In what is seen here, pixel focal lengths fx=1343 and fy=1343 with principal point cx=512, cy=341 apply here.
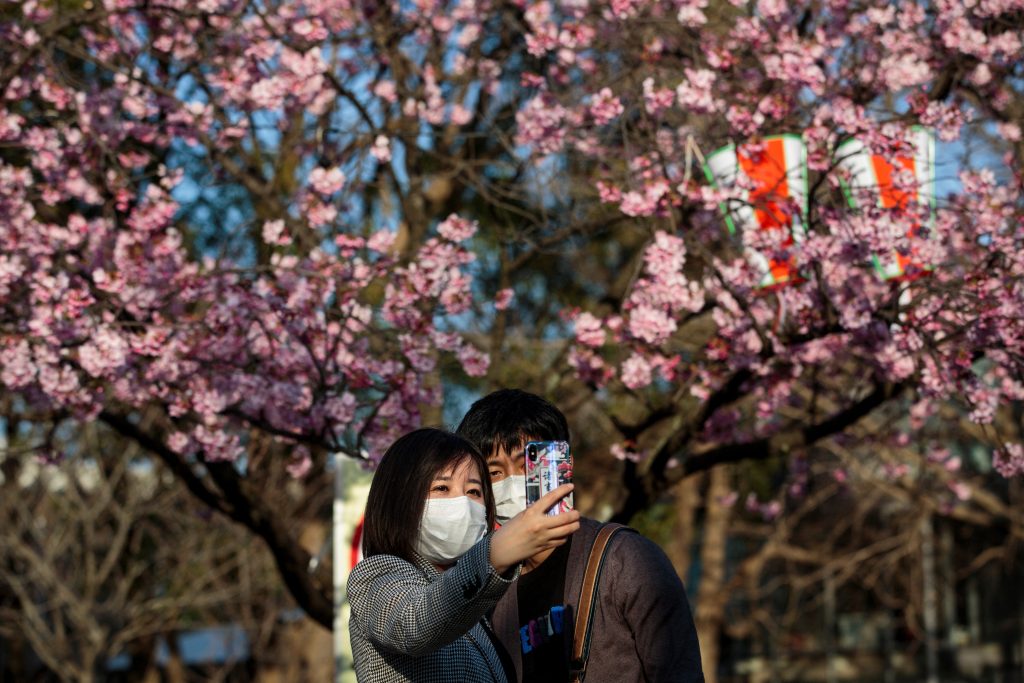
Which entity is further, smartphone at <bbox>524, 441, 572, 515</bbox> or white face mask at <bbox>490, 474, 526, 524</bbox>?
white face mask at <bbox>490, 474, 526, 524</bbox>

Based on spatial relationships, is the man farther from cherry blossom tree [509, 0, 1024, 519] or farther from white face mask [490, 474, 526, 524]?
cherry blossom tree [509, 0, 1024, 519]

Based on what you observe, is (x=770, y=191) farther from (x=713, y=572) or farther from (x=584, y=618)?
(x=713, y=572)

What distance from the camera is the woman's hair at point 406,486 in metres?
2.45

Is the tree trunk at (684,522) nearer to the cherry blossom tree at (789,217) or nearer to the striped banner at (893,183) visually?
the cherry blossom tree at (789,217)

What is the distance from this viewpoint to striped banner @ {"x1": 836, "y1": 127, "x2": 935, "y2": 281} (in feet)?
17.5

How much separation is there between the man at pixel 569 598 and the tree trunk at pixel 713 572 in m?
9.91

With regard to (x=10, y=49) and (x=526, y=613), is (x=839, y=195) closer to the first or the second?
(x=526, y=613)

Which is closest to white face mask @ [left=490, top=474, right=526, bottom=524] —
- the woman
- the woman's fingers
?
the woman

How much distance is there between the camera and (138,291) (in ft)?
18.7

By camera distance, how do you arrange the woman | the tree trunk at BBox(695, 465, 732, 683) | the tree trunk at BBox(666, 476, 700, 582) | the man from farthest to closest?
the tree trunk at BBox(666, 476, 700, 582) < the tree trunk at BBox(695, 465, 732, 683) < the man < the woman

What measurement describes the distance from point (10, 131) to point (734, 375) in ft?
11.3

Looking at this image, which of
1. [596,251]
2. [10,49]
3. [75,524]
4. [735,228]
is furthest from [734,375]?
[75,524]

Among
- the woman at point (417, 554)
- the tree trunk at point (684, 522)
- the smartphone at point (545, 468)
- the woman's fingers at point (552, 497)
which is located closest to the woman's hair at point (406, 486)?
the woman at point (417, 554)

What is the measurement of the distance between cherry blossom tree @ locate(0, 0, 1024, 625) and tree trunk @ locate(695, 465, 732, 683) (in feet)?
18.4
